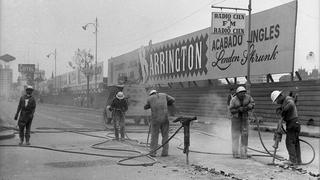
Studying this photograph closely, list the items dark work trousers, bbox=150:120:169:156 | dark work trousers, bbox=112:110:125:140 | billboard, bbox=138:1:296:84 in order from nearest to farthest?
dark work trousers, bbox=150:120:169:156
dark work trousers, bbox=112:110:125:140
billboard, bbox=138:1:296:84

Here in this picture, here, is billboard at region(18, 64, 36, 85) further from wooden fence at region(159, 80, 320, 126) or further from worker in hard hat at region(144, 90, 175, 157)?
worker in hard hat at region(144, 90, 175, 157)

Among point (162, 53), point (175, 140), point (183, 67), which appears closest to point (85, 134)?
point (175, 140)

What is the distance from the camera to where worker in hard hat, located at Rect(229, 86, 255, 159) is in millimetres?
11398

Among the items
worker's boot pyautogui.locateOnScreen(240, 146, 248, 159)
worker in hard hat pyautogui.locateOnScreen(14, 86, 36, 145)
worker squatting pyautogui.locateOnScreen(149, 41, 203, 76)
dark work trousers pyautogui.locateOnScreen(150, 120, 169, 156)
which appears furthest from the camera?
worker squatting pyautogui.locateOnScreen(149, 41, 203, 76)

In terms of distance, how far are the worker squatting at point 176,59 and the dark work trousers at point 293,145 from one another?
23.9 metres

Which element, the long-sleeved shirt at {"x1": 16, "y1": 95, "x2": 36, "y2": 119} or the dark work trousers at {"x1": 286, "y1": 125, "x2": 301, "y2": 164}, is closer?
the dark work trousers at {"x1": 286, "y1": 125, "x2": 301, "y2": 164}

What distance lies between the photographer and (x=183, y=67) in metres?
37.0

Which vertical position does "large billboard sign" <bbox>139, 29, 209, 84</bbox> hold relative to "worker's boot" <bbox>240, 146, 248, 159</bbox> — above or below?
above

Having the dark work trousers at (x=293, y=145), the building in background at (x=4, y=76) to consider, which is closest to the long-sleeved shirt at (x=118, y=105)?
the dark work trousers at (x=293, y=145)

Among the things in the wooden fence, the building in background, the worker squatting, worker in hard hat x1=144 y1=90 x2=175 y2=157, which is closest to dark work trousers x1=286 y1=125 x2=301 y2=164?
worker in hard hat x1=144 y1=90 x2=175 y2=157

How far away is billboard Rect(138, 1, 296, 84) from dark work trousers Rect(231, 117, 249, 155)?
11.9 metres

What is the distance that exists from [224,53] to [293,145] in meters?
21.0

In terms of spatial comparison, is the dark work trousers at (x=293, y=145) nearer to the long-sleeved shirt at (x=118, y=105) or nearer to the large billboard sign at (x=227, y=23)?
the long-sleeved shirt at (x=118, y=105)

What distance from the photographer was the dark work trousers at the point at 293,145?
10.3 metres
